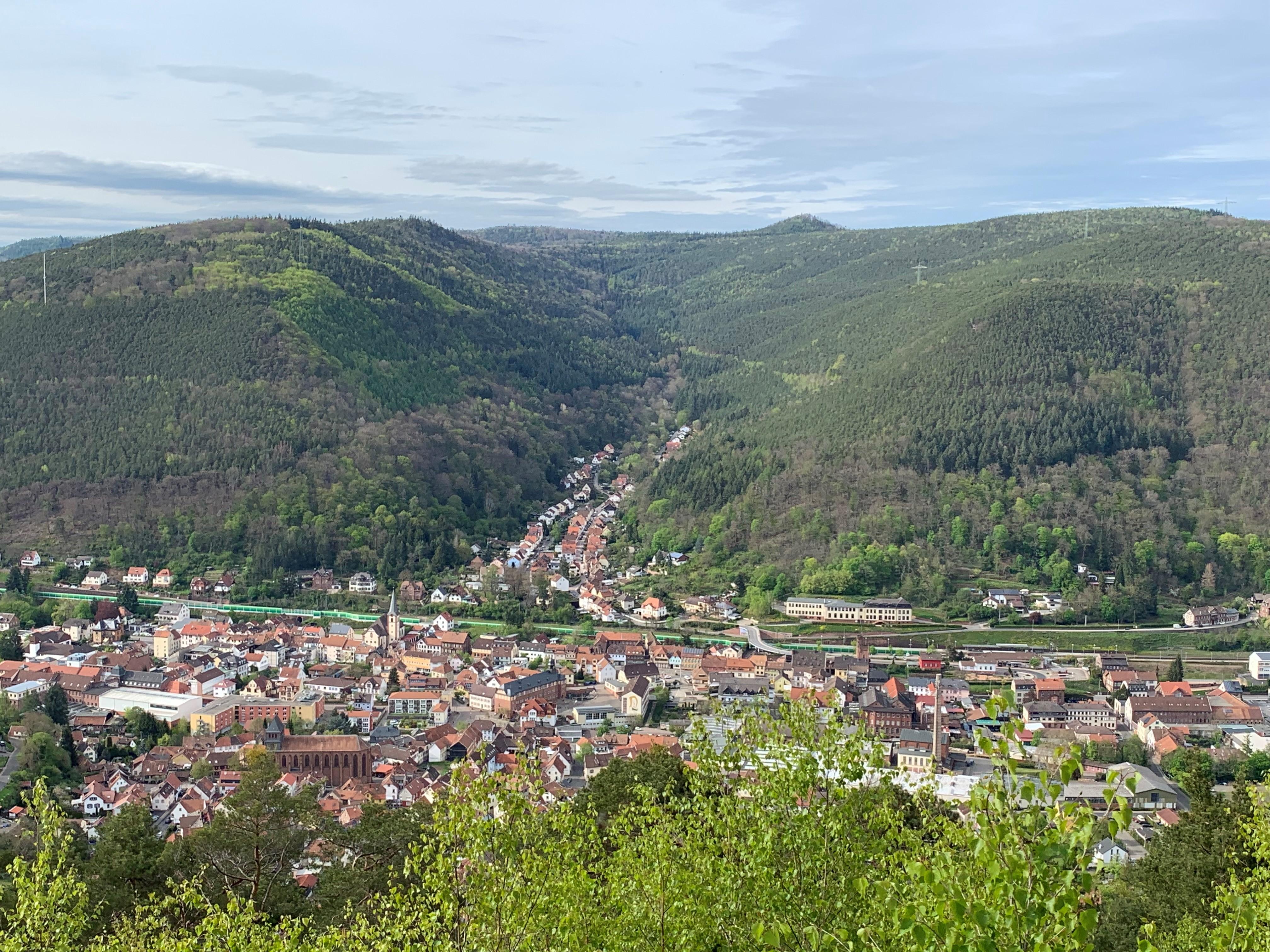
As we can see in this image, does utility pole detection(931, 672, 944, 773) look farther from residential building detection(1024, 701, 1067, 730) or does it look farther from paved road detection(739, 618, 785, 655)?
paved road detection(739, 618, 785, 655)

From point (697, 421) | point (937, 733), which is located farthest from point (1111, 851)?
point (697, 421)

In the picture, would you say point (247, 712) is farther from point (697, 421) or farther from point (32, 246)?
point (32, 246)

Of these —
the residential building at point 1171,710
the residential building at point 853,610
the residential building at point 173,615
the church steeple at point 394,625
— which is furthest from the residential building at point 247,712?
the residential building at point 1171,710

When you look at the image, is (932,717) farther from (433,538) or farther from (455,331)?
(455,331)

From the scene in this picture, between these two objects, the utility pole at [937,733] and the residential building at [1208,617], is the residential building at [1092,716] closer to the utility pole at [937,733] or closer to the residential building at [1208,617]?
the utility pole at [937,733]

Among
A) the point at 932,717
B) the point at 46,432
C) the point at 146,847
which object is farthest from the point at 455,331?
the point at 146,847
